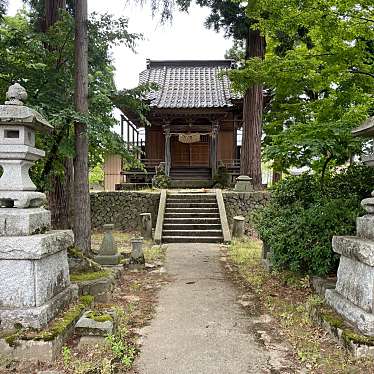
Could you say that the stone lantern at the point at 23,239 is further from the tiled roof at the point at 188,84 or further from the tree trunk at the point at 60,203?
the tiled roof at the point at 188,84

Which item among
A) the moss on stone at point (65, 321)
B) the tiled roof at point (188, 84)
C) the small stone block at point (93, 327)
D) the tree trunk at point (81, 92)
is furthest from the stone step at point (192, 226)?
the small stone block at point (93, 327)

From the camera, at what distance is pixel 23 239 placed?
360 centimetres

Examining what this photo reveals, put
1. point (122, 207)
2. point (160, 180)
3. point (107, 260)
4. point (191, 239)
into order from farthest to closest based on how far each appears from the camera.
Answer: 1. point (160, 180)
2. point (122, 207)
3. point (191, 239)
4. point (107, 260)

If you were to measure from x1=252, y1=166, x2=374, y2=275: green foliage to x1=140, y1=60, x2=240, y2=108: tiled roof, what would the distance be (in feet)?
33.0

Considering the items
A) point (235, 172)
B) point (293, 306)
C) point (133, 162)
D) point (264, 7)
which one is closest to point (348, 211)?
point (293, 306)

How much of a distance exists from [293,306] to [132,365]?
2.65 metres

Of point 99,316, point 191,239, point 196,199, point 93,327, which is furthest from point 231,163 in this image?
point 93,327

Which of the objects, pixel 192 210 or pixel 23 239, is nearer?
pixel 23 239

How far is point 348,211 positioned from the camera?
5602mm

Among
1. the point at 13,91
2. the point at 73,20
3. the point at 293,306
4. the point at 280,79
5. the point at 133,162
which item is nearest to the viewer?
the point at 13,91

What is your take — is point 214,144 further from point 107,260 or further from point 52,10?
point 107,260

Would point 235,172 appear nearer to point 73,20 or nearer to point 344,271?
point 73,20

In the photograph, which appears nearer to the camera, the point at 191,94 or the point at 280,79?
the point at 280,79

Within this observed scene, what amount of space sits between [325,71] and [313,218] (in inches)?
99.4
